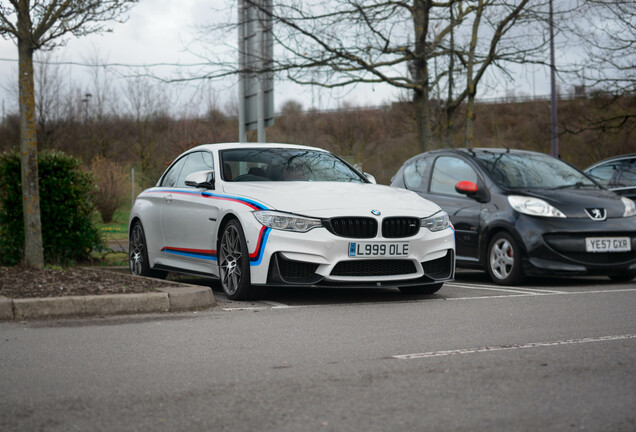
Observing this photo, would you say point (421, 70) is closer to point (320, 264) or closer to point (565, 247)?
point (565, 247)

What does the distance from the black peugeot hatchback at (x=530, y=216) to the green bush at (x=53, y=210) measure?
14.9 ft

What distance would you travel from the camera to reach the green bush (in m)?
10.4

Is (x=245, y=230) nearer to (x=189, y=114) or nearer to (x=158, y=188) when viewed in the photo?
(x=158, y=188)

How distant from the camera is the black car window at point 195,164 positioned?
364 inches

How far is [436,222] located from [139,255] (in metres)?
3.90

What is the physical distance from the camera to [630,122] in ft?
68.9

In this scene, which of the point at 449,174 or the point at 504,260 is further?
the point at 449,174

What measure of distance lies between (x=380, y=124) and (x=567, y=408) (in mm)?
63653

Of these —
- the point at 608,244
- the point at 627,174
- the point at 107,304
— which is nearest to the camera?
the point at 107,304

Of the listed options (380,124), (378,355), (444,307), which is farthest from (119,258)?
(380,124)

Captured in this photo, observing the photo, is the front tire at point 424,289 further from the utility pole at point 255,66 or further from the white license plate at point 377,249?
the utility pole at point 255,66

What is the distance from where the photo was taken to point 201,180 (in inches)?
340

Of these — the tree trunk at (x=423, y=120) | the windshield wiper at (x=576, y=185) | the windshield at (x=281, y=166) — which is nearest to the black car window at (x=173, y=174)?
the windshield at (x=281, y=166)

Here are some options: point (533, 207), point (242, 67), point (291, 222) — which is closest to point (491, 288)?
point (533, 207)
